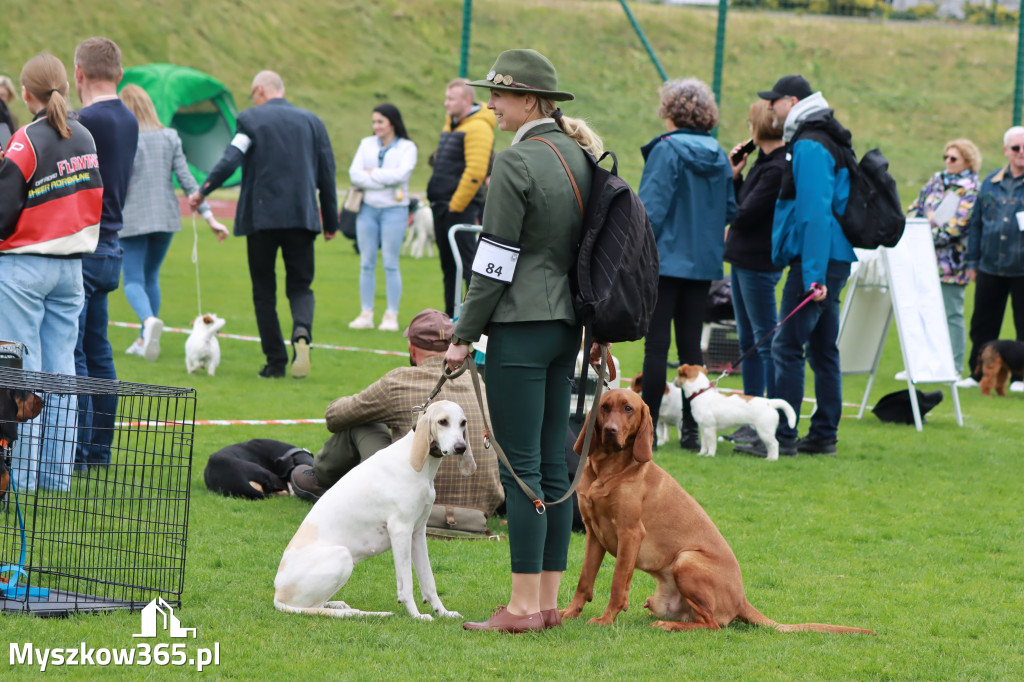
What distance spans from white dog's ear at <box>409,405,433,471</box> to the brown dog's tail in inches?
50.2

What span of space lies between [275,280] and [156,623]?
5.59 meters

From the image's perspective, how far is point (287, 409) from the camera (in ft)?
26.8

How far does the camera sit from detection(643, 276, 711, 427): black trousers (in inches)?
279

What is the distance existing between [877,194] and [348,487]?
4205 millimetres

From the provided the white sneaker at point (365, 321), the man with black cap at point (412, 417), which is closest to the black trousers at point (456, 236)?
the white sneaker at point (365, 321)

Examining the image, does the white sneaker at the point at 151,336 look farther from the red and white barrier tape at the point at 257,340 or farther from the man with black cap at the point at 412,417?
the man with black cap at the point at 412,417

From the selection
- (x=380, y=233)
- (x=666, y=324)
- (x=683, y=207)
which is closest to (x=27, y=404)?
(x=666, y=324)

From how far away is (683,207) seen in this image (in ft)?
23.5

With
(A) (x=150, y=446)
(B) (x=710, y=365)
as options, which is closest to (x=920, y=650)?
(A) (x=150, y=446)

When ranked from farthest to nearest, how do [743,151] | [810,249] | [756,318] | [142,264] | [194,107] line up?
[194,107], [142,264], [743,151], [756,318], [810,249]

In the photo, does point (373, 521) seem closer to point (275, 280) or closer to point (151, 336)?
point (275, 280)

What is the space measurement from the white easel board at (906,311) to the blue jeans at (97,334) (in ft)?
17.5

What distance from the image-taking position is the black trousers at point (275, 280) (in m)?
9.22

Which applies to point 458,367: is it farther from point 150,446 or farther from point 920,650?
point 150,446
